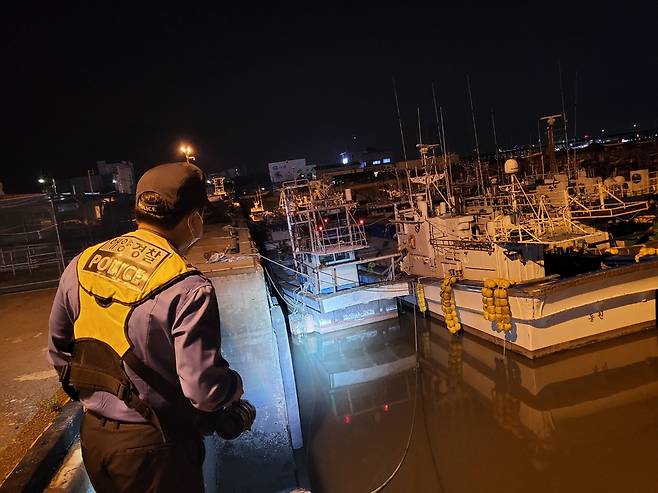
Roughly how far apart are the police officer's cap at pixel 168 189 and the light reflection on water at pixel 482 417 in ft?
20.8

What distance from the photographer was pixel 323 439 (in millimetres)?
8336

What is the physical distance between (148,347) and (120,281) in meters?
0.26

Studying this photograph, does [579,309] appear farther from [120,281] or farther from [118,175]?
[118,175]

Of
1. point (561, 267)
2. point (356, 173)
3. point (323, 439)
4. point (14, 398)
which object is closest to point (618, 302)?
point (561, 267)

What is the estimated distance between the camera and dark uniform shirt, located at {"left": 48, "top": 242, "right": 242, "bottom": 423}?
5.13 feet

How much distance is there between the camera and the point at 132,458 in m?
1.68

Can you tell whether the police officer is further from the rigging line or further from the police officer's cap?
the rigging line

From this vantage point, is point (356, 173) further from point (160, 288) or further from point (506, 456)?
point (160, 288)

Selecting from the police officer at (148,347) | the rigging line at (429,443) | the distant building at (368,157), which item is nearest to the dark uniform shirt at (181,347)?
the police officer at (148,347)

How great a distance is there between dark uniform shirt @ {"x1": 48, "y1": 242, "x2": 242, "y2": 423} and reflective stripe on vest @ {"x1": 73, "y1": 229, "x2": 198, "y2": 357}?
0.04 m

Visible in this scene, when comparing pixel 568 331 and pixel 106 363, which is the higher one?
pixel 106 363

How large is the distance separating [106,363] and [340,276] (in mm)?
12031

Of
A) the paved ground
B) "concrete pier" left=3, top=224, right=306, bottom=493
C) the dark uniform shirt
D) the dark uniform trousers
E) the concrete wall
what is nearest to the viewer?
the dark uniform shirt

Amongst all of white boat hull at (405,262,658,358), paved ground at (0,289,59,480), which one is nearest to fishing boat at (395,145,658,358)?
white boat hull at (405,262,658,358)
